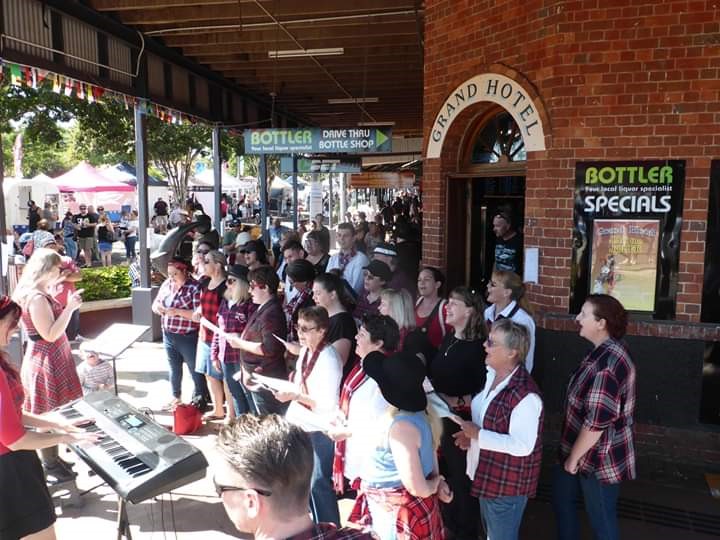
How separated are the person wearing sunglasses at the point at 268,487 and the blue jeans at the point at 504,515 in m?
1.68

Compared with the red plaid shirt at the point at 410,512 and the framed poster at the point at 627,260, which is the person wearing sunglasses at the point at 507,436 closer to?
the red plaid shirt at the point at 410,512

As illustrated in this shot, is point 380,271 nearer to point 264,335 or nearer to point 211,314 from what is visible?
point 264,335

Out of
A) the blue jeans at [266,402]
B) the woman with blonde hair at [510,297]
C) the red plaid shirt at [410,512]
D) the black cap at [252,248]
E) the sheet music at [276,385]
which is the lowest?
the blue jeans at [266,402]

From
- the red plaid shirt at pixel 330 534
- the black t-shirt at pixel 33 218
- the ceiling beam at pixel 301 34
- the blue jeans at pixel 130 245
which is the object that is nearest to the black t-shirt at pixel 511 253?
the ceiling beam at pixel 301 34

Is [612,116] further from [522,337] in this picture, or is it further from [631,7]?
[522,337]

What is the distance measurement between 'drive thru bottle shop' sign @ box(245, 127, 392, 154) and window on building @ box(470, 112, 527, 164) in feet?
5.03

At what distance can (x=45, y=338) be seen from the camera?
15.2 ft

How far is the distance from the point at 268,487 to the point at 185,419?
181 inches

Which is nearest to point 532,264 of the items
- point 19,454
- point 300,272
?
point 300,272

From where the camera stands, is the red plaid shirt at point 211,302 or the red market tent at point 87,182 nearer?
the red plaid shirt at point 211,302

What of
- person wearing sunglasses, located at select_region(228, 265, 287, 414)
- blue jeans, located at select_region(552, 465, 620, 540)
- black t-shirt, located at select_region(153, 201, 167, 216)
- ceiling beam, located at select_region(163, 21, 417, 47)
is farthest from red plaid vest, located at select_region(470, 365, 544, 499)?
black t-shirt, located at select_region(153, 201, 167, 216)

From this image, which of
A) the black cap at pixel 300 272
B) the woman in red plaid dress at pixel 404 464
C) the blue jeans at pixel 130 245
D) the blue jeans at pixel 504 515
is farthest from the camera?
the blue jeans at pixel 130 245

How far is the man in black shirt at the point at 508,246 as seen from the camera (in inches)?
259

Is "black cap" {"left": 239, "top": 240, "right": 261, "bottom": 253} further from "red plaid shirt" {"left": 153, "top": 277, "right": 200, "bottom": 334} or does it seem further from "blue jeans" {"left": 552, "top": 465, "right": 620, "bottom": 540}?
"blue jeans" {"left": 552, "top": 465, "right": 620, "bottom": 540}
